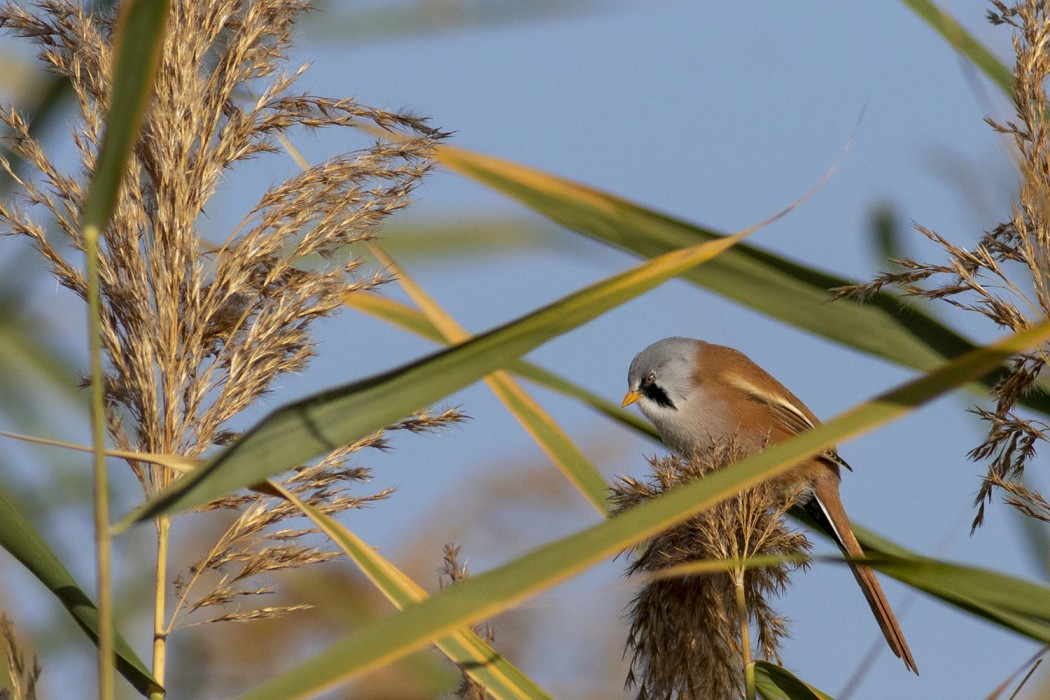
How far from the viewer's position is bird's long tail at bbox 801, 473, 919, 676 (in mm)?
3018

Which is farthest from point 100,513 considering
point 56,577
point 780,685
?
point 780,685

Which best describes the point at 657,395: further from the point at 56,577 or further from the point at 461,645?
the point at 56,577

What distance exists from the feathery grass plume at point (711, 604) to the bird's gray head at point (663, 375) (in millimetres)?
2179

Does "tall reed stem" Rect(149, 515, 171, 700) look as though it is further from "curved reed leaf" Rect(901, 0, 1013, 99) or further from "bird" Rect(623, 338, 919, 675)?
"bird" Rect(623, 338, 919, 675)

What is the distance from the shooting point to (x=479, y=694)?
5.96 ft

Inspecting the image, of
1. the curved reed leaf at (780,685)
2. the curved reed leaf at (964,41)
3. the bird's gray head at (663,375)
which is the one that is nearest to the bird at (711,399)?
the bird's gray head at (663,375)

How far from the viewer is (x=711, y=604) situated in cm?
196

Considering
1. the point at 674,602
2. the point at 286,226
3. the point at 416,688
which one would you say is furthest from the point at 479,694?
the point at 286,226

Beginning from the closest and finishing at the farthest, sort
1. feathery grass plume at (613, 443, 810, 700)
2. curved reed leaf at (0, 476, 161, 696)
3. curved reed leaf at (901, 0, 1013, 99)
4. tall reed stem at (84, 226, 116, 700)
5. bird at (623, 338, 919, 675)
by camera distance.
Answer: tall reed stem at (84, 226, 116, 700) → curved reed leaf at (0, 476, 161, 696) → feathery grass plume at (613, 443, 810, 700) → curved reed leaf at (901, 0, 1013, 99) → bird at (623, 338, 919, 675)

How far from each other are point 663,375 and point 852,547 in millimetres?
1255

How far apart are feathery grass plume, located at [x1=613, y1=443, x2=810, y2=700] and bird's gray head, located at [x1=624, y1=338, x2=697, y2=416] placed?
2.18m

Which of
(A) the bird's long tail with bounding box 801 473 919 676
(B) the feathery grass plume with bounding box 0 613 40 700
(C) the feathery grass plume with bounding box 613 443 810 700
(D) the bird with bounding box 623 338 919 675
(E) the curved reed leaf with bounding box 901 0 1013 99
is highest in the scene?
(D) the bird with bounding box 623 338 919 675

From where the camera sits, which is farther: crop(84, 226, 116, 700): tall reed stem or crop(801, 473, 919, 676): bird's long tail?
crop(801, 473, 919, 676): bird's long tail

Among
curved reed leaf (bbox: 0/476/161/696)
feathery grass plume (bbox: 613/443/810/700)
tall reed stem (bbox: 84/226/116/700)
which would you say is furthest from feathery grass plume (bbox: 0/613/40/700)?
feathery grass plume (bbox: 613/443/810/700)
